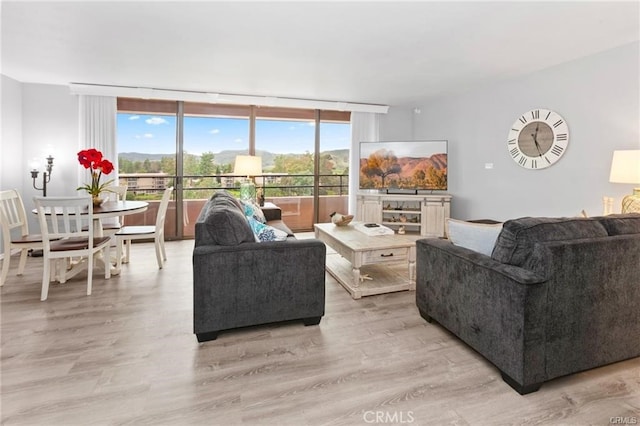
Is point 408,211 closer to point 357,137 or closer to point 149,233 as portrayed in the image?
point 357,137

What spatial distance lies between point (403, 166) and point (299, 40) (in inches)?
127

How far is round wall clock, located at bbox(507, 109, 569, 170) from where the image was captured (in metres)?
3.94

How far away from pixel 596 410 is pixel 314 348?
4.95 ft

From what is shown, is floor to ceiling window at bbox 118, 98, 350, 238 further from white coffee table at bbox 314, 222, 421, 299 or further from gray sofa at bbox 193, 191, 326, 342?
gray sofa at bbox 193, 191, 326, 342


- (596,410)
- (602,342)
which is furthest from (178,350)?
(602,342)

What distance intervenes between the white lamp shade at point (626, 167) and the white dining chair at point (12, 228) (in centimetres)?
537

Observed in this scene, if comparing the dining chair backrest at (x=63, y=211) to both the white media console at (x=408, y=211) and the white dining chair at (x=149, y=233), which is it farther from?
the white media console at (x=408, y=211)

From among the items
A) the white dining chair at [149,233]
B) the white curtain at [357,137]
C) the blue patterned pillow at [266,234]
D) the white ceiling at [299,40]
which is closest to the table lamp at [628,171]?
the white ceiling at [299,40]

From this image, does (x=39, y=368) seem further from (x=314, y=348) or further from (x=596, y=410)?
(x=596, y=410)

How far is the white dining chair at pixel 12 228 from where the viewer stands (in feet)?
10.4

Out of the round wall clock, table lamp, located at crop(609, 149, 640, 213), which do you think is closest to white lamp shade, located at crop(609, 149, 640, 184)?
table lamp, located at crop(609, 149, 640, 213)

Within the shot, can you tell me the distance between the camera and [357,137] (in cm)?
627

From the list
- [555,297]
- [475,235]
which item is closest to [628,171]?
[475,235]

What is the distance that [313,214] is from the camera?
21.1 feet
